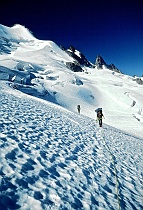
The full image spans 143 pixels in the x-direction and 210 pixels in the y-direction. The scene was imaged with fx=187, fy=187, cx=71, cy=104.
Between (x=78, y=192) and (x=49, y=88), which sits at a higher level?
(x=49, y=88)

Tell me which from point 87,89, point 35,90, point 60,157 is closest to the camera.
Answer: point 60,157

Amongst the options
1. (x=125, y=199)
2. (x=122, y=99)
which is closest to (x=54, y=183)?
(x=125, y=199)

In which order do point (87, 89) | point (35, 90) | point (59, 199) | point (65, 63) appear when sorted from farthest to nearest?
1. point (65, 63)
2. point (87, 89)
3. point (35, 90)
4. point (59, 199)

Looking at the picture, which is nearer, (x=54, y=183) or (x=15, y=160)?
(x=54, y=183)

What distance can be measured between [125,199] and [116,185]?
2.50 ft

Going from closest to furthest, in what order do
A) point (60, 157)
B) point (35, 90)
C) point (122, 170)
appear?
point (60, 157)
point (122, 170)
point (35, 90)

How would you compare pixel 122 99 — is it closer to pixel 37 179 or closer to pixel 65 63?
pixel 37 179

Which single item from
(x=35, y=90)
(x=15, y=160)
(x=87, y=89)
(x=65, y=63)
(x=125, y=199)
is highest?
(x=65, y=63)

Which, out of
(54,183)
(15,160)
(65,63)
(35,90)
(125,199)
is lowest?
(125,199)

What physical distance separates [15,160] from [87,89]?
7068 centimetres

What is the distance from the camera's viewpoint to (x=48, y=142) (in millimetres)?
9773

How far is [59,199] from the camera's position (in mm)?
5641

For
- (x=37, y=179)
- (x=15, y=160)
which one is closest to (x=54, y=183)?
(x=37, y=179)

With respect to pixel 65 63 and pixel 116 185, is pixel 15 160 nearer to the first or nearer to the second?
pixel 116 185
